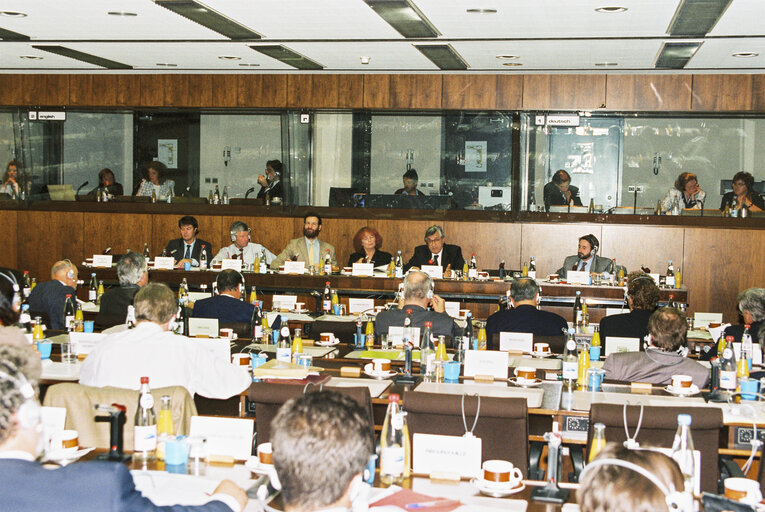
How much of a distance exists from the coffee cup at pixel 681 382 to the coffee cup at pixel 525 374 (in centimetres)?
73

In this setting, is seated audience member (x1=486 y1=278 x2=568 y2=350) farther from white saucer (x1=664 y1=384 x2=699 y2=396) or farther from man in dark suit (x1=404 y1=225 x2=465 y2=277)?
man in dark suit (x1=404 y1=225 x2=465 y2=277)

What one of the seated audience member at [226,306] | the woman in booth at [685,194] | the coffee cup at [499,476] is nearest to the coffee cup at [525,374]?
the coffee cup at [499,476]

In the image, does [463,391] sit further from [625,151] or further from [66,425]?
[625,151]

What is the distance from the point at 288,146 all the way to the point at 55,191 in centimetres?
350

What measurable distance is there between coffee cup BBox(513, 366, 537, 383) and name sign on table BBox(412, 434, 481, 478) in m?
1.58

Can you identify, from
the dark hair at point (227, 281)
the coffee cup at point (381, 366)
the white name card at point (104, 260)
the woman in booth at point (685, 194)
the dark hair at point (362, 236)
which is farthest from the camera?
the woman in booth at point (685, 194)

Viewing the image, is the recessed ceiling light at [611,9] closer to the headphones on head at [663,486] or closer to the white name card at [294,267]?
the white name card at [294,267]

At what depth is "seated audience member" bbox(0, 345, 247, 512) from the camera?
6.54ft

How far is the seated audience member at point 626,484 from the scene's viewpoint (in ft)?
6.01

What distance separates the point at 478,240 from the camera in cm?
1119

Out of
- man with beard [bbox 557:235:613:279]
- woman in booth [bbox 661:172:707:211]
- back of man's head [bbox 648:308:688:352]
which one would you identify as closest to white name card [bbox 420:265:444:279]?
man with beard [bbox 557:235:613:279]

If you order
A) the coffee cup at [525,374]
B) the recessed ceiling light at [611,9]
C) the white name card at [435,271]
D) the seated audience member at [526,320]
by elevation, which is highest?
the recessed ceiling light at [611,9]

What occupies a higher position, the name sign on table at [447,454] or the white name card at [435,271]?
the white name card at [435,271]

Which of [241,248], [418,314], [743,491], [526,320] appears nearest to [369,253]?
[241,248]
